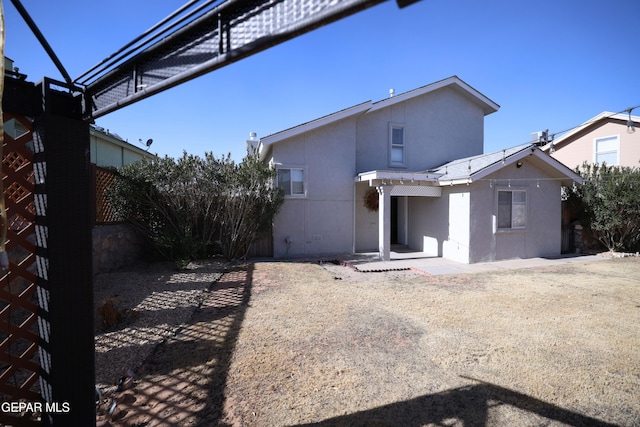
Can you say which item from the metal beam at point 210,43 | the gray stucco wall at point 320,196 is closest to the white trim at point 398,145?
the gray stucco wall at point 320,196

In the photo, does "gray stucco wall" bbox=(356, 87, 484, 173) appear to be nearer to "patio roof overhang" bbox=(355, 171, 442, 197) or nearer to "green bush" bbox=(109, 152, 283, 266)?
"patio roof overhang" bbox=(355, 171, 442, 197)

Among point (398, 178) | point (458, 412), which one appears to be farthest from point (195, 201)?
point (458, 412)

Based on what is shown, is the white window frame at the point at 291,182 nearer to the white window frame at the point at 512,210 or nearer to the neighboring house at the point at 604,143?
the white window frame at the point at 512,210

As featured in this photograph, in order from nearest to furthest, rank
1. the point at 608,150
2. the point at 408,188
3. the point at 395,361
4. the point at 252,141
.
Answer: the point at 395,361
the point at 408,188
the point at 252,141
the point at 608,150

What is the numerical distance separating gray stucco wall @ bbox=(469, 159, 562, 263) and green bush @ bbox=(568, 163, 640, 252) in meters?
1.47

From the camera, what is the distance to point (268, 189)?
31.1ft

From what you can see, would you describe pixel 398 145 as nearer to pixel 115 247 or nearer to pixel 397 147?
pixel 397 147

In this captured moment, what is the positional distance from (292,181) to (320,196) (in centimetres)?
116

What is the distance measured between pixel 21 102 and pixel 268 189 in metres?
7.52

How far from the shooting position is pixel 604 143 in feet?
49.2

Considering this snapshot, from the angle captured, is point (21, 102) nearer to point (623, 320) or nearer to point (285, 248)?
point (623, 320)

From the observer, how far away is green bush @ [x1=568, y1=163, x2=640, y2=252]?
10594 mm

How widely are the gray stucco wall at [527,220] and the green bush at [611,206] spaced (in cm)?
147

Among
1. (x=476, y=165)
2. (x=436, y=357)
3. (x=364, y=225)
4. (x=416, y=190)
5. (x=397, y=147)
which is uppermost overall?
(x=397, y=147)
